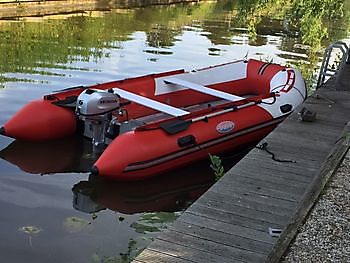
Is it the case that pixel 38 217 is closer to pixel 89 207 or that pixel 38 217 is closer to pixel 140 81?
pixel 89 207

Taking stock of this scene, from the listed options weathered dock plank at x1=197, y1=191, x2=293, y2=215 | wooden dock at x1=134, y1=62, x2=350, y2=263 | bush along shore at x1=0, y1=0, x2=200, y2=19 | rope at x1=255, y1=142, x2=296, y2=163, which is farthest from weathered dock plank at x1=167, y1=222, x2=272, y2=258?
bush along shore at x1=0, y1=0, x2=200, y2=19

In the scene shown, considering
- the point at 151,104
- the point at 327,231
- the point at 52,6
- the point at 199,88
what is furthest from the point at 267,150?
the point at 52,6

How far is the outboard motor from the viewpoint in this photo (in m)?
5.41

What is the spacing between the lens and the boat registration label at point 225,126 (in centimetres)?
563

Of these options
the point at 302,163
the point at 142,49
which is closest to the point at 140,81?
the point at 302,163

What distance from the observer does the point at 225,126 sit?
18.7 feet

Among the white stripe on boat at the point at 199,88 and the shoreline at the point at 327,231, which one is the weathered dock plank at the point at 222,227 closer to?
the shoreline at the point at 327,231

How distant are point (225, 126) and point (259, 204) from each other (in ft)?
6.59

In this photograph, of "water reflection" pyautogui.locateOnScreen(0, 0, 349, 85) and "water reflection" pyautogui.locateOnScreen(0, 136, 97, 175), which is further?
"water reflection" pyautogui.locateOnScreen(0, 0, 349, 85)

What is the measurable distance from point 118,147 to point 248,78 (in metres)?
3.57

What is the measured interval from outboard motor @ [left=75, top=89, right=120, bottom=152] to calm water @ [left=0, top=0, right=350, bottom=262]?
0.28 m

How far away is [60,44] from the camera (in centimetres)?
1213

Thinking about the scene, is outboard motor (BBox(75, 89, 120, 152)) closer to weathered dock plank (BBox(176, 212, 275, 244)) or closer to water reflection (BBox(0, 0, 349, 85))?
weathered dock plank (BBox(176, 212, 275, 244))

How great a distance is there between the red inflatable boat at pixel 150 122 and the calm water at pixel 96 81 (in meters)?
0.23
